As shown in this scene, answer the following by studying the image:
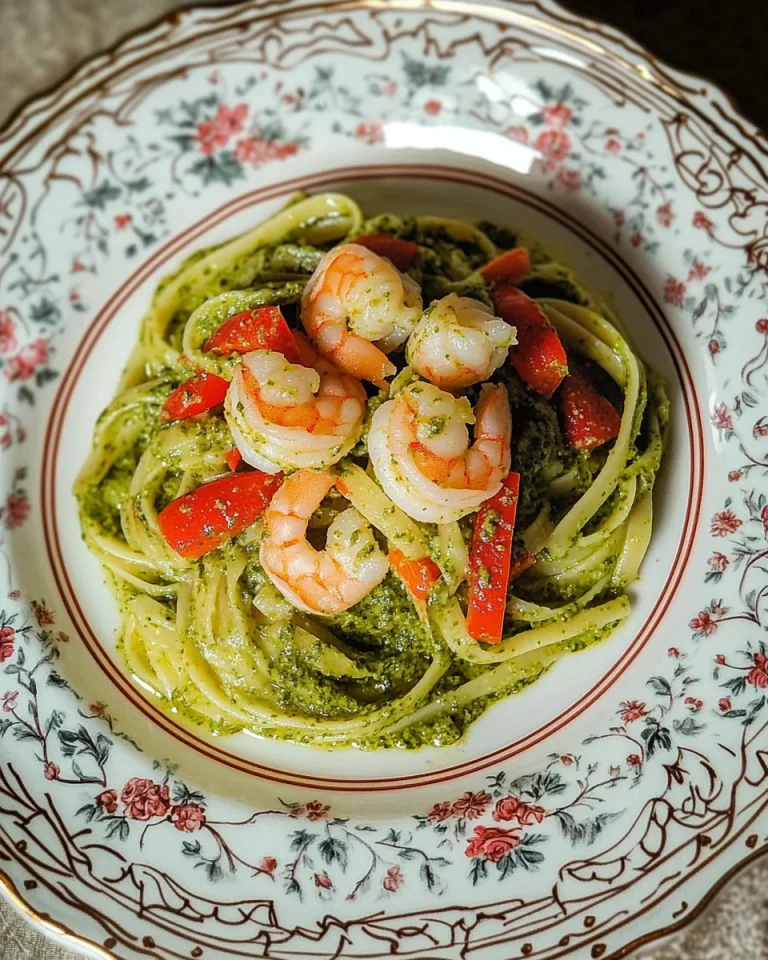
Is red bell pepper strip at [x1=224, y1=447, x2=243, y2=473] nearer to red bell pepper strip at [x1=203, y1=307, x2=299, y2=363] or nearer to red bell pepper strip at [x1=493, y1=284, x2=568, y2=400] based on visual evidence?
red bell pepper strip at [x1=203, y1=307, x2=299, y2=363]

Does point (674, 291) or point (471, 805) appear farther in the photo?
point (674, 291)

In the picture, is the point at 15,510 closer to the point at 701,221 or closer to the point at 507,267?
the point at 507,267

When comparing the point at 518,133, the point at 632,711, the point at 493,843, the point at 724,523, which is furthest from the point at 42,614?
the point at 518,133

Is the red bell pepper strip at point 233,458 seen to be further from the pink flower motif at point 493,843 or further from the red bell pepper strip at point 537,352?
the pink flower motif at point 493,843

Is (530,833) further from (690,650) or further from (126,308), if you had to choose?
(126,308)

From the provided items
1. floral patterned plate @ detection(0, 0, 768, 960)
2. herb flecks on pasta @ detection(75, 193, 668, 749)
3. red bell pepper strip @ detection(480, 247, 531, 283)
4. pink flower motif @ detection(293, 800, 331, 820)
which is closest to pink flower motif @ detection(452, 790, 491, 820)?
floral patterned plate @ detection(0, 0, 768, 960)

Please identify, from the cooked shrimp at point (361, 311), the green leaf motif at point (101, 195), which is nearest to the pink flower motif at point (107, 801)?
the cooked shrimp at point (361, 311)

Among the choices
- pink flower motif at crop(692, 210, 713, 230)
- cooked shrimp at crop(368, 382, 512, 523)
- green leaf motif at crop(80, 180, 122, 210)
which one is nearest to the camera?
cooked shrimp at crop(368, 382, 512, 523)
